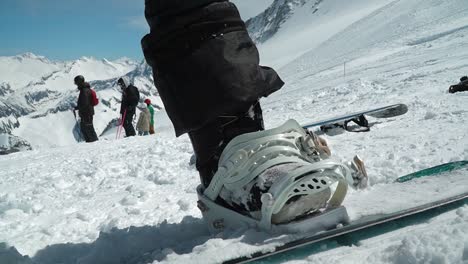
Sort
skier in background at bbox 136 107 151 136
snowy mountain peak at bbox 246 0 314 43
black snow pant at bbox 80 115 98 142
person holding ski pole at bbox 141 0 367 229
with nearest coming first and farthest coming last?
person holding ski pole at bbox 141 0 367 229 → black snow pant at bbox 80 115 98 142 → skier in background at bbox 136 107 151 136 → snowy mountain peak at bbox 246 0 314 43

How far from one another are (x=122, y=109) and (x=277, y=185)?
10.6 m

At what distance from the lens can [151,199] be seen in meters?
2.53

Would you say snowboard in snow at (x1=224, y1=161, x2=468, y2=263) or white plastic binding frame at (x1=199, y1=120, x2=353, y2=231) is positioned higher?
white plastic binding frame at (x1=199, y1=120, x2=353, y2=231)

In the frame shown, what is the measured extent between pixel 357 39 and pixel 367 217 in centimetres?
3095

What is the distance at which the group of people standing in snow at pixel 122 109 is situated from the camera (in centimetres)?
930

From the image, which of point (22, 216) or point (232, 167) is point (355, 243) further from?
point (22, 216)

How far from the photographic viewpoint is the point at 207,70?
53.3 inches

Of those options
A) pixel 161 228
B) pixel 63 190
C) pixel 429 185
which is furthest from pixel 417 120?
pixel 63 190

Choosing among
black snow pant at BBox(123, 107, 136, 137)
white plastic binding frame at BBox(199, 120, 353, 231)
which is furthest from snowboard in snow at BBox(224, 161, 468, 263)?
black snow pant at BBox(123, 107, 136, 137)

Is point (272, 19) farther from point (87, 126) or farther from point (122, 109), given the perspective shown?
point (87, 126)

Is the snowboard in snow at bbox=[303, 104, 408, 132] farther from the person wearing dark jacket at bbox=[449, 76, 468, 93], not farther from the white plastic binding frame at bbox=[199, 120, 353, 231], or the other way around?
the white plastic binding frame at bbox=[199, 120, 353, 231]

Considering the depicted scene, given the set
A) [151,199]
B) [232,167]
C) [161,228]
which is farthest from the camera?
[151,199]

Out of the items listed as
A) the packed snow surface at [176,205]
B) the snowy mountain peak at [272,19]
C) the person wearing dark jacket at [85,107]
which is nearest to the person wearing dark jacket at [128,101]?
the person wearing dark jacket at [85,107]

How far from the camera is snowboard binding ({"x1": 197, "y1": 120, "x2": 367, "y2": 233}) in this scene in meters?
1.11
